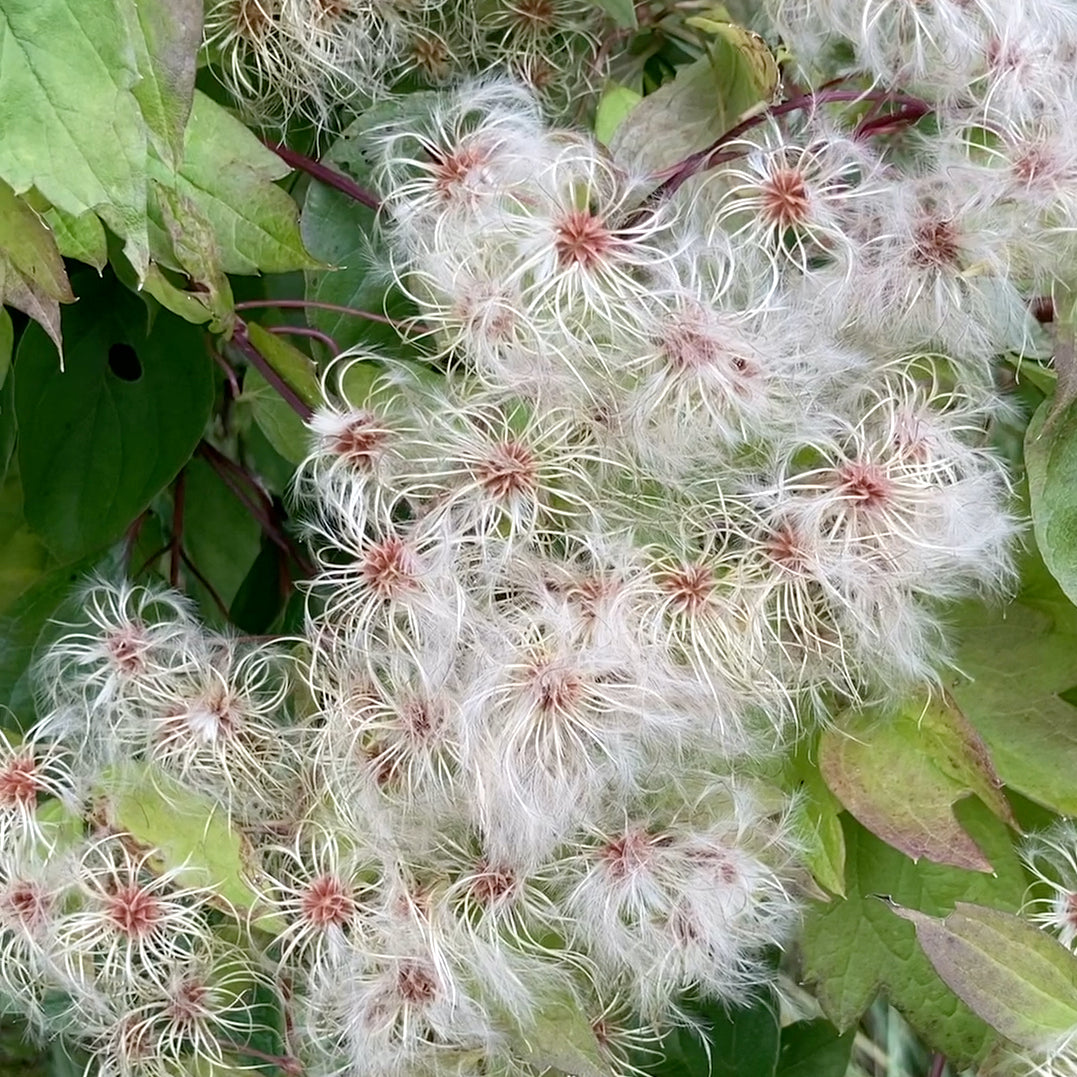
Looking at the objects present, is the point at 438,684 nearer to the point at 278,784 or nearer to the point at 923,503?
the point at 278,784

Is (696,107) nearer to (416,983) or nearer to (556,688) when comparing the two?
(556,688)

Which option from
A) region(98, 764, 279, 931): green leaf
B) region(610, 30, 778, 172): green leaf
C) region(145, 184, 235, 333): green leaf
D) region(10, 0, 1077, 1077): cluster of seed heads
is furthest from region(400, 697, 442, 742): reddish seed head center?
region(610, 30, 778, 172): green leaf

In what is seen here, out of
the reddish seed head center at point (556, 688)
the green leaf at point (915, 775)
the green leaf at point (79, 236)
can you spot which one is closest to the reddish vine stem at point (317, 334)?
the green leaf at point (79, 236)

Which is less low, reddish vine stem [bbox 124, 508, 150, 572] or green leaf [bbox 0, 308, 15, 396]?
green leaf [bbox 0, 308, 15, 396]

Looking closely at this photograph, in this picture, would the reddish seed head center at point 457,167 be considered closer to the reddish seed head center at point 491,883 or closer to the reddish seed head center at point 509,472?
the reddish seed head center at point 509,472

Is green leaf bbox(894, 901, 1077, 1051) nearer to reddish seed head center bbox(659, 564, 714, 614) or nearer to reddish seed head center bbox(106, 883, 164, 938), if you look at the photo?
reddish seed head center bbox(659, 564, 714, 614)

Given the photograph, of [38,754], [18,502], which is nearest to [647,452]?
[38,754]
